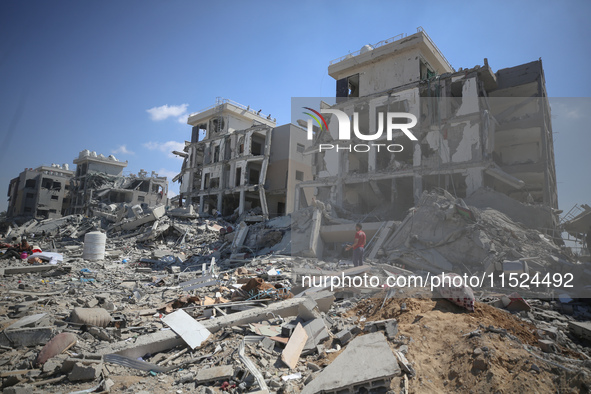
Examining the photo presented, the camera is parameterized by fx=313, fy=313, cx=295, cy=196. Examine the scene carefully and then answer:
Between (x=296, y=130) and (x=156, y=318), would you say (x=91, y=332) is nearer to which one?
(x=156, y=318)

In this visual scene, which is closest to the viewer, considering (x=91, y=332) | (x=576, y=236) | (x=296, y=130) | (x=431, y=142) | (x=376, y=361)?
(x=376, y=361)

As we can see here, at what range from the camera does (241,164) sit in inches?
1229

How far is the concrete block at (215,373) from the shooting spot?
10.6ft

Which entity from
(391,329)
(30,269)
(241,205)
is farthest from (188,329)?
(241,205)

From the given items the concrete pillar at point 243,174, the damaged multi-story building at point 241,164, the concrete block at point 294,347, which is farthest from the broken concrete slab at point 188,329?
the concrete pillar at point 243,174

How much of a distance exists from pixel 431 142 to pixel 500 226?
1009 cm

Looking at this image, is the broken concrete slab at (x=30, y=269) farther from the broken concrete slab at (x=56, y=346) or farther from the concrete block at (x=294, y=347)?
the concrete block at (x=294, y=347)

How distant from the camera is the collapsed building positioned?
60.4 ft

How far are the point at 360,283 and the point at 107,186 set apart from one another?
48.9m

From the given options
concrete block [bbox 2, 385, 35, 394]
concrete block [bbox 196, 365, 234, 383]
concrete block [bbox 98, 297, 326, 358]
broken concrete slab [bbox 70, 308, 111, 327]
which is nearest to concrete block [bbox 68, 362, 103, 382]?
concrete block [bbox 2, 385, 35, 394]

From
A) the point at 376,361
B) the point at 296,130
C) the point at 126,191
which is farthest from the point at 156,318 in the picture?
the point at 126,191

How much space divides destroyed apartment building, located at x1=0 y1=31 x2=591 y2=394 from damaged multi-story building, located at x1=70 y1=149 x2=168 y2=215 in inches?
889

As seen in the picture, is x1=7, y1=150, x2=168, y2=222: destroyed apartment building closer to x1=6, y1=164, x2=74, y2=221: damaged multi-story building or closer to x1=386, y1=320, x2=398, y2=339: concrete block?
x1=6, y1=164, x2=74, y2=221: damaged multi-story building

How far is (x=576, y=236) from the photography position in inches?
603
